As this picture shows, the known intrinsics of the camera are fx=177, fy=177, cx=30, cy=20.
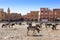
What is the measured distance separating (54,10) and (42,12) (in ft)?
29.0

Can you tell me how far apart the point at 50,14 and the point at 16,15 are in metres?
44.4

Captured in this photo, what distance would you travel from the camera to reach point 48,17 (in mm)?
126062

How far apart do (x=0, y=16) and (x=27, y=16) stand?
2238cm

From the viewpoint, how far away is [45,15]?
128m

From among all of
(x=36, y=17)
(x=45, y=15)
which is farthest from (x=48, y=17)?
(x=36, y=17)

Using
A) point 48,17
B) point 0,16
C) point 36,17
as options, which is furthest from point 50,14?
point 0,16

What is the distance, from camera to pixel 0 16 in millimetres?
138625

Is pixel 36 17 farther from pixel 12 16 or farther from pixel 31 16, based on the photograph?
pixel 12 16

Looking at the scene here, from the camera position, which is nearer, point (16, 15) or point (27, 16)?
point (27, 16)

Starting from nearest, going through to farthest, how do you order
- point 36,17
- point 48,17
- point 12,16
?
point 48,17
point 36,17
point 12,16

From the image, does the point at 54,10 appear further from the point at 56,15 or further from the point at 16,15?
the point at 16,15

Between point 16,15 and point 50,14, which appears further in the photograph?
point 16,15

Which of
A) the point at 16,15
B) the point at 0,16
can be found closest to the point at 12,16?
the point at 16,15

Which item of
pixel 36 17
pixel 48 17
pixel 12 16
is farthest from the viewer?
pixel 12 16
